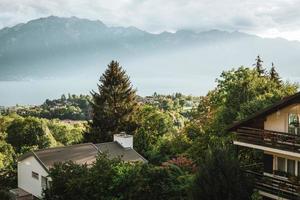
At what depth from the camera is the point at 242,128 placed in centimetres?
2194

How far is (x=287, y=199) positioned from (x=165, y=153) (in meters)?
20.1

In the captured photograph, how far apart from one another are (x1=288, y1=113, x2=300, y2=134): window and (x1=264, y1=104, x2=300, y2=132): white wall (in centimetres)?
19

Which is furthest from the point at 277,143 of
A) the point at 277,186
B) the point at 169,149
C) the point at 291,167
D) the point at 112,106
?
the point at 112,106

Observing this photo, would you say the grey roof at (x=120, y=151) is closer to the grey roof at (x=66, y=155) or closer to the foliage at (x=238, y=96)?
the grey roof at (x=66, y=155)

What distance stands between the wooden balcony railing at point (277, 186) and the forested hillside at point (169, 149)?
0.71 metres

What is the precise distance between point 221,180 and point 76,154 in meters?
13.9

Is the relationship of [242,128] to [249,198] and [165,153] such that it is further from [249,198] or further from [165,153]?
[165,153]

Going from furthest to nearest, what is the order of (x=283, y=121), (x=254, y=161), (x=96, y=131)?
(x=96, y=131) → (x=254, y=161) → (x=283, y=121)

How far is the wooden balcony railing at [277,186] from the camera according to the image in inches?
714

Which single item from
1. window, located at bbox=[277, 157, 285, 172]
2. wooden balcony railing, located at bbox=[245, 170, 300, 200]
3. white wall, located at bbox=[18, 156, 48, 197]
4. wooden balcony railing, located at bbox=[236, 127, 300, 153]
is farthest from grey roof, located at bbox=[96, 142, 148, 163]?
wooden balcony railing, located at bbox=[245, 170, 300, 200]

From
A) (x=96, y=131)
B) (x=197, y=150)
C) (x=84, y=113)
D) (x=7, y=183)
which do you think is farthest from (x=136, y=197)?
(x=84, y=113)

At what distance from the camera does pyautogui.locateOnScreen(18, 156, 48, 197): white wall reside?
28.7 metres

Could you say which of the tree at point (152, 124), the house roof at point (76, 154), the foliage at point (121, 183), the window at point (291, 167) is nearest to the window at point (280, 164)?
the window at point (291, 167)

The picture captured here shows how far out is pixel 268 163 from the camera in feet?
70.4
